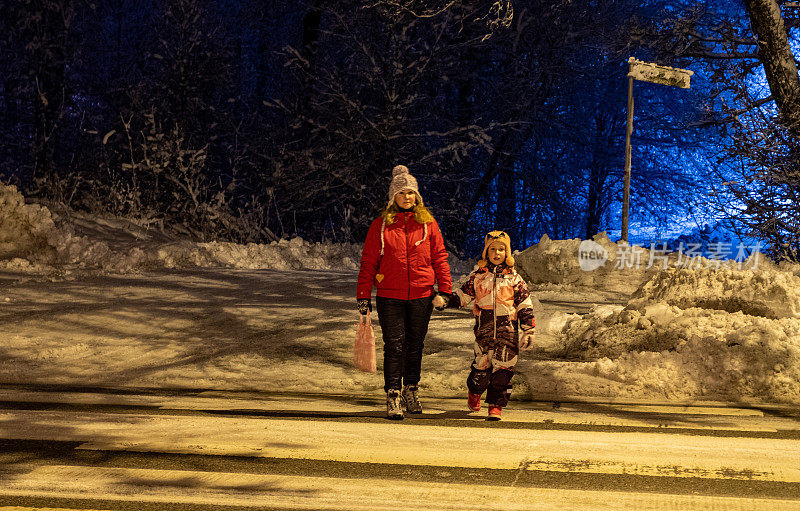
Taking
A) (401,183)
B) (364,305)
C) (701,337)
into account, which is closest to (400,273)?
(364,305)

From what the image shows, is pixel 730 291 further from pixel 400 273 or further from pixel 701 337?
pixel 400 273

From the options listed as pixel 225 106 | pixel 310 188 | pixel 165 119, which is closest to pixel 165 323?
pixel 310 188

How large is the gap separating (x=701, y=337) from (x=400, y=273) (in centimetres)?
305

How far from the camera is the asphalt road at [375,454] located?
475 centimetres

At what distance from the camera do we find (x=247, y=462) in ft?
17.9

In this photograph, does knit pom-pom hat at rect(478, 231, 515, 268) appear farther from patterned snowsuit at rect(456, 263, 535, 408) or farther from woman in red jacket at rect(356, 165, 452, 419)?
woman in red jacket at rect(356, 165, 452, 419)

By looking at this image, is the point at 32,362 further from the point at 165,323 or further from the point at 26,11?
the point at 26,11

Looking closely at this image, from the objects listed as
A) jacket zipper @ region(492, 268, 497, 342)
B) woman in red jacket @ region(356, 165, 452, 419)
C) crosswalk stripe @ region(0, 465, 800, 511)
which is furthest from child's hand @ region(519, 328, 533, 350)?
crosswalk stripe @ region(0, 465, 800, 511)

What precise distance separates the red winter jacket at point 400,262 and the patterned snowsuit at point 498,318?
0.24 meters

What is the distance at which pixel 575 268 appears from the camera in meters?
15.6

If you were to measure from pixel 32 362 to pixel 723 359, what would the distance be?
20.6 feet

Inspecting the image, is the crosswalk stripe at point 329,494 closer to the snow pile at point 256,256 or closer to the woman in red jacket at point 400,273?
the woman in red jacket at point 400,273

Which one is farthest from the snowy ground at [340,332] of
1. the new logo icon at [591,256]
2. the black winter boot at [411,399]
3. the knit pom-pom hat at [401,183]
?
the knit pom-pom hat at [401,183]

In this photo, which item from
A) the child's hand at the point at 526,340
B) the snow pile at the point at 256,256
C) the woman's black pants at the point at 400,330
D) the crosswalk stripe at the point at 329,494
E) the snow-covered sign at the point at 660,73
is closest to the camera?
the crosswalk stripe at the point at 329,494
